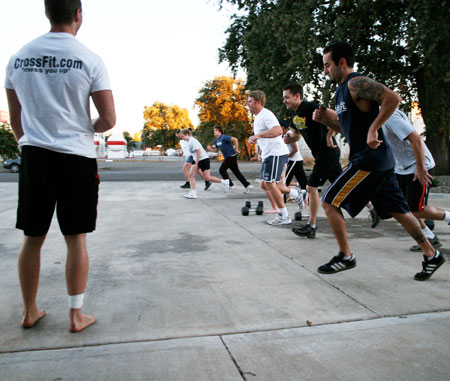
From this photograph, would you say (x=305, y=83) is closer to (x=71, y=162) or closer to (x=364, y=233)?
(x=364, y=233)

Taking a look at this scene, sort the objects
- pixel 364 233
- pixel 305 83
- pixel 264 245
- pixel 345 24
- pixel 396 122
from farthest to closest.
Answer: pixel 305 83
pixel 345 24
pixel 364 233
pixel 264 245
pixel 396 122

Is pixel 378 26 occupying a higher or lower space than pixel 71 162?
higher

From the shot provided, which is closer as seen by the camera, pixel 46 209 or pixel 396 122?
pixel 46 209

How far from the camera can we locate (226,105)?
4916 cm

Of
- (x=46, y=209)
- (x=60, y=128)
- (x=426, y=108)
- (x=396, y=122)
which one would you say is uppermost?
(x=426, y=108)

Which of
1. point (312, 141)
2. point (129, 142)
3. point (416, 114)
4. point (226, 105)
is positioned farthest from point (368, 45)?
point (129, 142)

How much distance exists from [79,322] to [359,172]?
7.59ft

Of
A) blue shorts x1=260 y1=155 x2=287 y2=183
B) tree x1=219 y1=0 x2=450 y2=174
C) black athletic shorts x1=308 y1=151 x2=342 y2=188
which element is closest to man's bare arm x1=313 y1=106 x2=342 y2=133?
black athletic shorts x1=308 y1=151 x2=342 y2=188

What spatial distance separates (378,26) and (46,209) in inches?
554

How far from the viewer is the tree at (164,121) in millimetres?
84438

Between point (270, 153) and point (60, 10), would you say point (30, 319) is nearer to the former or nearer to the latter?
point (60, 10)

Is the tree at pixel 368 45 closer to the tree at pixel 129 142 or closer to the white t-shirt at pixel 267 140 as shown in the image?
the white t-shirt at pixel 267 140

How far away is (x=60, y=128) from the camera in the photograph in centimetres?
246

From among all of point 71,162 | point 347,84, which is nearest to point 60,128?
point 71,162
